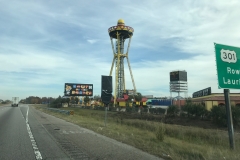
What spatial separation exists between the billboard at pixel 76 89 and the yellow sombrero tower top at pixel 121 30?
27232 mm

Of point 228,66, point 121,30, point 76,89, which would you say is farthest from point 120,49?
point 228,66

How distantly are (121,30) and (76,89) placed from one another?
105 ft

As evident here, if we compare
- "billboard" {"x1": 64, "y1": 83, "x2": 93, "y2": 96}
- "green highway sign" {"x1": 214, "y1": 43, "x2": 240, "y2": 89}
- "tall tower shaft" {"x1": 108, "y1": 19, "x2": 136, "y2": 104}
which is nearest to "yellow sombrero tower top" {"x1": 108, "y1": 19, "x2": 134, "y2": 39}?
"tall tower shaft" {"x1": 108, "y1": 19, "x2": 136, "y2": 104}

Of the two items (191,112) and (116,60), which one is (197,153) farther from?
(116,60)

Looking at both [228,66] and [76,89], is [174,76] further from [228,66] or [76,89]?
[228,66]

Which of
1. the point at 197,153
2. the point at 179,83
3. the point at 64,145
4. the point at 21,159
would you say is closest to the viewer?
the point at 21,159

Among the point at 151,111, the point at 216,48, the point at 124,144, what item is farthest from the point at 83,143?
the point at 151,111

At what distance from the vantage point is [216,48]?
8.20 m

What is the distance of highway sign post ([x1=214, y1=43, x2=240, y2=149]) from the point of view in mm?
8070

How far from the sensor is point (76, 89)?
85.5 meters

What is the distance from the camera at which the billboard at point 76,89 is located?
8475cm

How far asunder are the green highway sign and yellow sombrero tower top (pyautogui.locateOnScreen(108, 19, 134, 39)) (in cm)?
9060

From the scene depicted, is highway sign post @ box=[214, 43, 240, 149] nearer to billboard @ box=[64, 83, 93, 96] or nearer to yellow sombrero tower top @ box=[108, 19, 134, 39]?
billboard @ box=[64, 83, 93, 96]

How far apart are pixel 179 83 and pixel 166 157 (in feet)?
349
